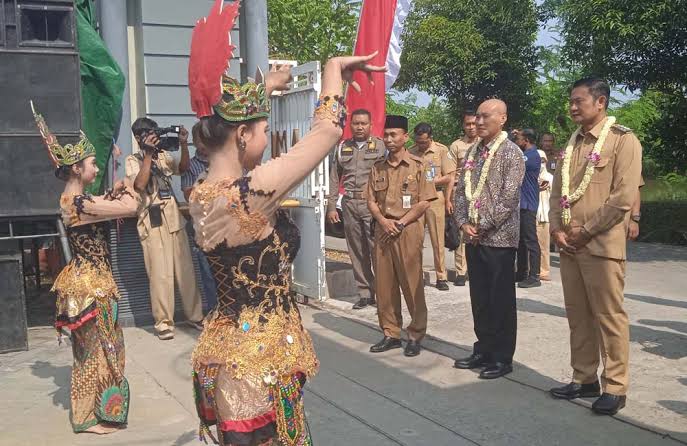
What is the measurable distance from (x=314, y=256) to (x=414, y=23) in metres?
19.5

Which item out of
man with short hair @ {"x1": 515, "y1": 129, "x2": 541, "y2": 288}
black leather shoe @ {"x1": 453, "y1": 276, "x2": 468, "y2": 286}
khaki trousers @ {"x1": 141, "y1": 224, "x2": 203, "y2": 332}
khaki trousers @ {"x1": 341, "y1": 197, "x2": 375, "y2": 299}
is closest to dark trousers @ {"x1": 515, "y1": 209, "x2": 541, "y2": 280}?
man with short hair @ {"x1": 515, "y1": 129, "x2": 541, "y2": 288}

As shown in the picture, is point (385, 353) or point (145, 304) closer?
point (385, 353)

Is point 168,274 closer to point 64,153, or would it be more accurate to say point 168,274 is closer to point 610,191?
point 64,153

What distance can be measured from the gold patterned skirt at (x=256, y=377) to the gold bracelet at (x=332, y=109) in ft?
2.40

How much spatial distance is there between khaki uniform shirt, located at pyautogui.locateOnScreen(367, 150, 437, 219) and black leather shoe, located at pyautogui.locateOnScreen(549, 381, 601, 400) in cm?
200

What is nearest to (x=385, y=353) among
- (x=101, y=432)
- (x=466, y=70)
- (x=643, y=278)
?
(x=101, y=432)

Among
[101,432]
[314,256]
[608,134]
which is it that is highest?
[608,134]

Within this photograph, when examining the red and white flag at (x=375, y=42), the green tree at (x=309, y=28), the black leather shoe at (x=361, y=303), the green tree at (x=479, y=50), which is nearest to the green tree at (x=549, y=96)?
the green tree at (x=479, y=50)

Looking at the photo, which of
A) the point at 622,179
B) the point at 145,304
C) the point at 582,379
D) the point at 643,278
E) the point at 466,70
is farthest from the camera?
the point at 466,70

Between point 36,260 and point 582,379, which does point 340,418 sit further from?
point 36,260

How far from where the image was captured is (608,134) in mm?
4684

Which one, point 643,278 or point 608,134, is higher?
point 608,134

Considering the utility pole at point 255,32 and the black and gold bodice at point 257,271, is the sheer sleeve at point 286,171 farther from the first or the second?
the utility pole at point 255,32

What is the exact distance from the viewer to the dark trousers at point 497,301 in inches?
215
